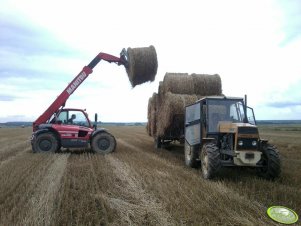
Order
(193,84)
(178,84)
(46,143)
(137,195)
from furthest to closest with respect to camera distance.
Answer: (46,143), (193,84), (178,84), (137,195)

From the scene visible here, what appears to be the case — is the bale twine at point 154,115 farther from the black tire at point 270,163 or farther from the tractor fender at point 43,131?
the black tire at point 270,163

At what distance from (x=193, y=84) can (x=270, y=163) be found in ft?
18.4

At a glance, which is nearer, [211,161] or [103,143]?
[211,161]

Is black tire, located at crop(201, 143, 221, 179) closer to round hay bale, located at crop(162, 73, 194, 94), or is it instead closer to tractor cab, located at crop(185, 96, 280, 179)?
tractor cab, located at crop(185, 96, 280, 179)

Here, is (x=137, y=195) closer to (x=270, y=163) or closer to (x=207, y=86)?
(x=270, y=163)

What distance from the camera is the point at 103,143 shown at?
44.6 ft

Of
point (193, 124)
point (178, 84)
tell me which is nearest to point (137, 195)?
point (193, 124)

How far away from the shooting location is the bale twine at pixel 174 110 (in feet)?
40.0

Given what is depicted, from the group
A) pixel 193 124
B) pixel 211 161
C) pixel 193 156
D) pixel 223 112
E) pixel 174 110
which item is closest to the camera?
pixel 211 161

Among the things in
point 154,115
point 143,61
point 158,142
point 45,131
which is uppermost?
point 143,61

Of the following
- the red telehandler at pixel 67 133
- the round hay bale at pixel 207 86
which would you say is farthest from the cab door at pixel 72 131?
the round hay bale at pixel 207 86

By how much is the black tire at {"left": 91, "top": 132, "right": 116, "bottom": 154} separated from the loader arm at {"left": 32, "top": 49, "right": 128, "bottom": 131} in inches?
83.8

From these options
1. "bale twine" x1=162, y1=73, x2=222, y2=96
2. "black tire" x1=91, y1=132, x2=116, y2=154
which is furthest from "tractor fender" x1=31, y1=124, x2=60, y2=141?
"bale twine" x1=162, y1=73, x2=222, y2=96

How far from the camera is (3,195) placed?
6375 millimetres
